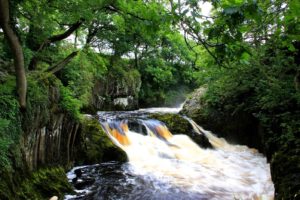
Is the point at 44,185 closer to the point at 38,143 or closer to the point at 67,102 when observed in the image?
the point at 38,143

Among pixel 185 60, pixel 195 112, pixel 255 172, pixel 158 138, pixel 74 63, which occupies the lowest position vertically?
pixel 255 172

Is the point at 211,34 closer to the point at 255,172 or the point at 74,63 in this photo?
the point at 255,172

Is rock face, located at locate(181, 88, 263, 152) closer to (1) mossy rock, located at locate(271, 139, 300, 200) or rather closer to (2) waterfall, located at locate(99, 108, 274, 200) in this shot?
(2) waterfall, located at locate(99, 108, 274, 200)

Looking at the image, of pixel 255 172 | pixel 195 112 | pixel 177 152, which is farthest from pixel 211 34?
pixel 195 112

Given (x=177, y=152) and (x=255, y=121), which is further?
(x=255, y=121)

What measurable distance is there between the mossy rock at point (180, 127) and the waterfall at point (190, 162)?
283 mm

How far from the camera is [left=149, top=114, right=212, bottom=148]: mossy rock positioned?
11.6 metres

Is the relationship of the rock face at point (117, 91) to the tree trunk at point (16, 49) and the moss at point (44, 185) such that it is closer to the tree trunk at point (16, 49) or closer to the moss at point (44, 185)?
the moss at point (44, 185)

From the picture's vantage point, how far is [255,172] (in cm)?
837

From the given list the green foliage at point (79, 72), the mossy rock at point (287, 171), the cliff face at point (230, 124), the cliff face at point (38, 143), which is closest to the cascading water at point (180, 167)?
the cliff face at point (230, 124)

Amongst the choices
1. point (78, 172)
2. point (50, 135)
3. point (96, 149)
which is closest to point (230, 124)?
point (96, 149)

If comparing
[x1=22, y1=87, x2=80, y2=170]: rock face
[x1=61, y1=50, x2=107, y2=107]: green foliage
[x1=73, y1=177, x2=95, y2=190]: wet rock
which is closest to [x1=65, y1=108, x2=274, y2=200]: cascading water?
[x1=73, y1=177, x2=95, y2=190]: wet rock

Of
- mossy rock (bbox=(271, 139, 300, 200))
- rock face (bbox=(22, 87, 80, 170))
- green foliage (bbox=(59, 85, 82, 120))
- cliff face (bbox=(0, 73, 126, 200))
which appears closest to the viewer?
mossy rock (bbox=(271, 139, 300, 200))

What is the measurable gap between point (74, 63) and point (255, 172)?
720 cm
